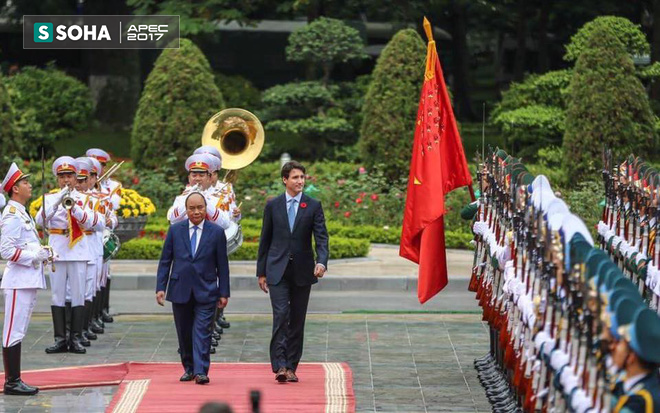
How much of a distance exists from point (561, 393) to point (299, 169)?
493 centimetres

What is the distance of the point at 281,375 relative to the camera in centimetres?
1320

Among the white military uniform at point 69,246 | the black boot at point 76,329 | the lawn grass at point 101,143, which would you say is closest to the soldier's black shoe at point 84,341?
the black boot at point 76,329

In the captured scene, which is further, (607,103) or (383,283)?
(607,103)

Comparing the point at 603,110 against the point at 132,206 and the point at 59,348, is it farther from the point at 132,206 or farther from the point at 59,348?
the point at 59,348

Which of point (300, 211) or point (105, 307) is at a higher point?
point (300, 211)

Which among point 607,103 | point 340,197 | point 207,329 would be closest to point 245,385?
point 207,329

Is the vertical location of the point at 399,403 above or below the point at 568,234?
below

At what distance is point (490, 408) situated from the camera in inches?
487

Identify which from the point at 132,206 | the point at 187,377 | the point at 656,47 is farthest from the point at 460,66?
the point at 187,377

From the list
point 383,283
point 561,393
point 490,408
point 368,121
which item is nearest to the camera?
point 561,393

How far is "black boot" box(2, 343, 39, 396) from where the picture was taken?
1273 centimetres

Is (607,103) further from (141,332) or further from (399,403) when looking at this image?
(399,403)

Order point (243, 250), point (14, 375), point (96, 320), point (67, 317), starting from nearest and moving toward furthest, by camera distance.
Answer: point (14, 375) < point (67, 317) < point (96, 320) < point (243, 250)

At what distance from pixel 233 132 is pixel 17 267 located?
5.85 m
